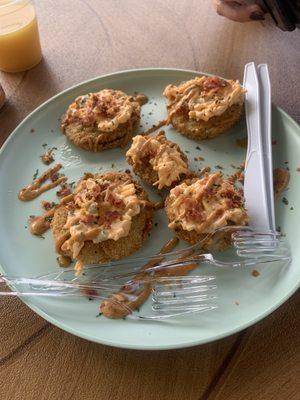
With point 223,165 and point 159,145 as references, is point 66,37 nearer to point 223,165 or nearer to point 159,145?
point 159,145

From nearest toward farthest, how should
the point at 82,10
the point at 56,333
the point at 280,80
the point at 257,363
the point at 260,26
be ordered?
the point at 257,363
the point at 56,333
the point at 280,80
the point at 260,26
the point at 82,10

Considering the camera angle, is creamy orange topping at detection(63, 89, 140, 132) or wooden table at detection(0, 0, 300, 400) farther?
creamy orange topping at detection(63, 89, 140, 132)

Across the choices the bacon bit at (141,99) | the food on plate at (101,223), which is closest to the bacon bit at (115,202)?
the food on plate at (101,223)

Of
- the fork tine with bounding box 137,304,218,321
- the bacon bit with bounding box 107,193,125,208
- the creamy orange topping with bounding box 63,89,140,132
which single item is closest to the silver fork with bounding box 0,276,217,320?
the fork tine with bounding box 137,304,218,321

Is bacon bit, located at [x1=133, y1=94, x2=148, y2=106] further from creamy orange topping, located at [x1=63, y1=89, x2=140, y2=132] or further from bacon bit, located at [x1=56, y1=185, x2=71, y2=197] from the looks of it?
bacon bit, located at [x1=56, y1=185, x2=71, y2=197]

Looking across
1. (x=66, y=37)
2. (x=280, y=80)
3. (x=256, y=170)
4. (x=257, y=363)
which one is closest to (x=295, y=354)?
(x=257, y=363)

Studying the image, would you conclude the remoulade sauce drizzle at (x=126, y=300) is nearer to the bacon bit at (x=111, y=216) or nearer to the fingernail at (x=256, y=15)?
the bacon bit at (x=111, y=216)
